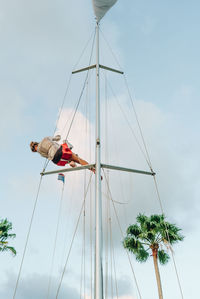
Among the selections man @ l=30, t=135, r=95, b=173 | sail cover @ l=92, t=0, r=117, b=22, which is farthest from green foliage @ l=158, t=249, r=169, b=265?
sail cover @ l=92, t=0, r=117, b=22

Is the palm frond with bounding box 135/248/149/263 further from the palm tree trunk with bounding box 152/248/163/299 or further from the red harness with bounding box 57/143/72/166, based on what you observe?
the red harness with bounding box 57/143/72/166

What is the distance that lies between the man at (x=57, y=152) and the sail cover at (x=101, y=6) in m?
8.25

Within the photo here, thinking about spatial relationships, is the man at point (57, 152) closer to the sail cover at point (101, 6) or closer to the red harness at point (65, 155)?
the red harness at point (65, 155)

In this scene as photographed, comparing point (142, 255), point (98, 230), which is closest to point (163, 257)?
point (142, 255)

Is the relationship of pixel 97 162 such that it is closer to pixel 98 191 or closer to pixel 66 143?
pixel 98 191

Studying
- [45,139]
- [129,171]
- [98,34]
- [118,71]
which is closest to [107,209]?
[129,171]

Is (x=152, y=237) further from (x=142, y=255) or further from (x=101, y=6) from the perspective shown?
(x=101, y=6)

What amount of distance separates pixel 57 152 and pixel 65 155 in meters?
0.31

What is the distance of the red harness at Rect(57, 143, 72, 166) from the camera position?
28.1 feet

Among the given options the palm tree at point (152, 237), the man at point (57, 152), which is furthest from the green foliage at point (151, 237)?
the man at point (57, 152)

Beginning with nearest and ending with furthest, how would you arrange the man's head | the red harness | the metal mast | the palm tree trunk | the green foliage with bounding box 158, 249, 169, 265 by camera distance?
the metal mast → the red harness → the man's head → the palm tree trunk → the green foliage with bounding box 158, 249, 169, 265

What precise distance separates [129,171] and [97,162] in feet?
4.86

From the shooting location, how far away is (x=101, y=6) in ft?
41.7

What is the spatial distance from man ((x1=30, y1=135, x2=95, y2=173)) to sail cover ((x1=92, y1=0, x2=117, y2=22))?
8.25 m
